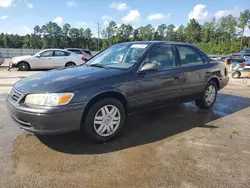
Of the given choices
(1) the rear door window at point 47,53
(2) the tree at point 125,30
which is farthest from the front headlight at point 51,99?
(2) the tree at point 125,30

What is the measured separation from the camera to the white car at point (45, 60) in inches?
575

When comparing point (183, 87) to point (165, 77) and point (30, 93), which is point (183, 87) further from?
point (30, 93)

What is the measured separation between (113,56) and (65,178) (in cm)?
253

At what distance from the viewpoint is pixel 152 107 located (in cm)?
428

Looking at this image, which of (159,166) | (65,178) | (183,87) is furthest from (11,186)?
(183,87)

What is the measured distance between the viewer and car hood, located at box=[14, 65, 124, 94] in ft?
10.7

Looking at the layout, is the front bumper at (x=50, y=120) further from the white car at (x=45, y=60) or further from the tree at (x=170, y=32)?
the tree at (x=170, y=32)

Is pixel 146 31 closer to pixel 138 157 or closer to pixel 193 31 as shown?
pixel 193 31

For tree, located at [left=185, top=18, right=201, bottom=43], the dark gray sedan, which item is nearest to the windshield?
the dark gray sedan

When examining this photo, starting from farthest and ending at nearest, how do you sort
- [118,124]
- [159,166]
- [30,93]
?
[118,124], [30,93], [159,166]

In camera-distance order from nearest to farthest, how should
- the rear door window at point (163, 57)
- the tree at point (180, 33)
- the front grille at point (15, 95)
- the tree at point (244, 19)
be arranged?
the front grille at point (15, 95) < the rear door window at point (163, 57) < the tree at point (244, 19) < the tree at point (180, 33)

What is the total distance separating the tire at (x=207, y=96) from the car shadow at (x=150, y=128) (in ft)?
0.45

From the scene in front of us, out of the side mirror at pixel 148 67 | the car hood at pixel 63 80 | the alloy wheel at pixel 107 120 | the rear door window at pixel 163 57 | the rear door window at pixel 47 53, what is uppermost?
the rear door window at pixel 47 53

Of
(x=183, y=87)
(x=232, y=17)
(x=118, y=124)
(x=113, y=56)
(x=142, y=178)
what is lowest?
(x=142, y=178)
